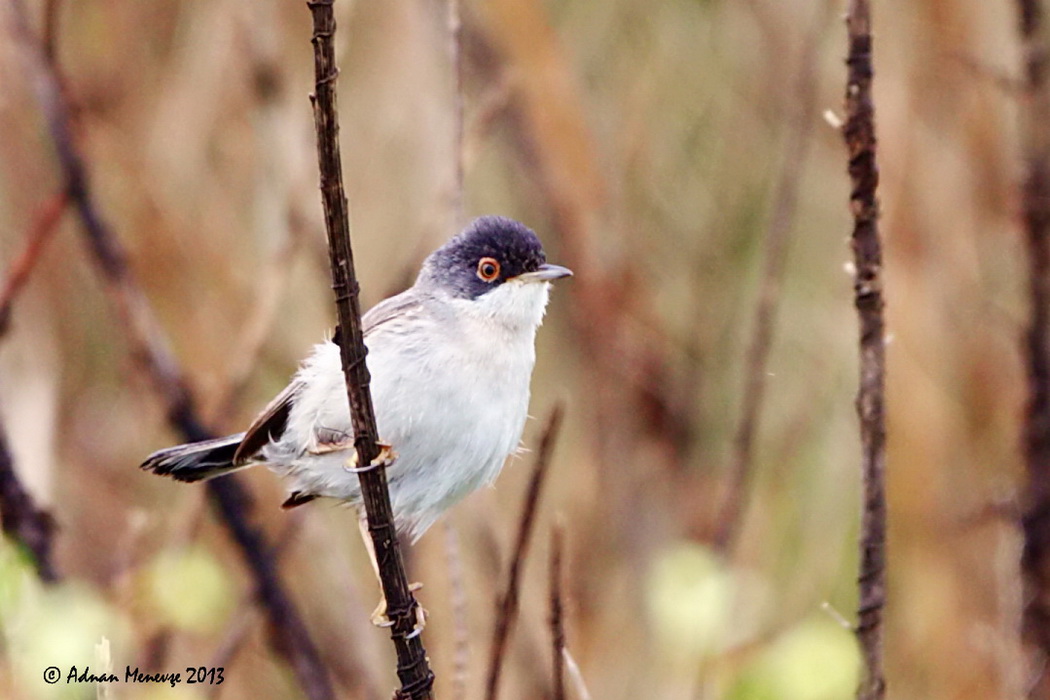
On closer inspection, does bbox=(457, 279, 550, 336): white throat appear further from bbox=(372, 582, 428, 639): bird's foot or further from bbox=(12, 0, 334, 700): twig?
bbox=(12, 0, 334, 700): twig

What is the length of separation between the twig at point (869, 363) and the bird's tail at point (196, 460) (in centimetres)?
188

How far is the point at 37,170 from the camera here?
581 centimetres

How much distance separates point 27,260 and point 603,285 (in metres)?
2.90

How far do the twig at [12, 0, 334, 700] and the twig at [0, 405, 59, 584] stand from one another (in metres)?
0.89

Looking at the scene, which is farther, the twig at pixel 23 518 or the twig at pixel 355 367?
the twig at pixel 23 518

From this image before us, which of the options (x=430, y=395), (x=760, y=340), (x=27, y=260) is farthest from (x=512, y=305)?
(x=27, y=260)

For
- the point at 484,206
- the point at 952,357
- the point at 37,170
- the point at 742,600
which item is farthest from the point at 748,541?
the point at 37,170

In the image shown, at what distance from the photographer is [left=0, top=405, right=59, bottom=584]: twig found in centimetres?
357

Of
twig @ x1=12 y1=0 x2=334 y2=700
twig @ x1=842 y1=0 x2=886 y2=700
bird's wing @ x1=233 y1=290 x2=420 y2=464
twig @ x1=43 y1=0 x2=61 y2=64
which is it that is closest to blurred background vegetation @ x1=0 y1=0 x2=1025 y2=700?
twig @ x1=12 y1=0 x2=334 y2=700

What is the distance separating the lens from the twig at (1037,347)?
4.33 m

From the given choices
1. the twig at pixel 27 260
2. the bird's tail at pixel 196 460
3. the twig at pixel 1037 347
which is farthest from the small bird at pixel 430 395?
the twig at pixel 1037 347

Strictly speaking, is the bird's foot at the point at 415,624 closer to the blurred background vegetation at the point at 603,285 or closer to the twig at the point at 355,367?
the twig at the point at 355,367

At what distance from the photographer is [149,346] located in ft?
14.7

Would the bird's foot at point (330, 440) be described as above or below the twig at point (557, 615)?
above
